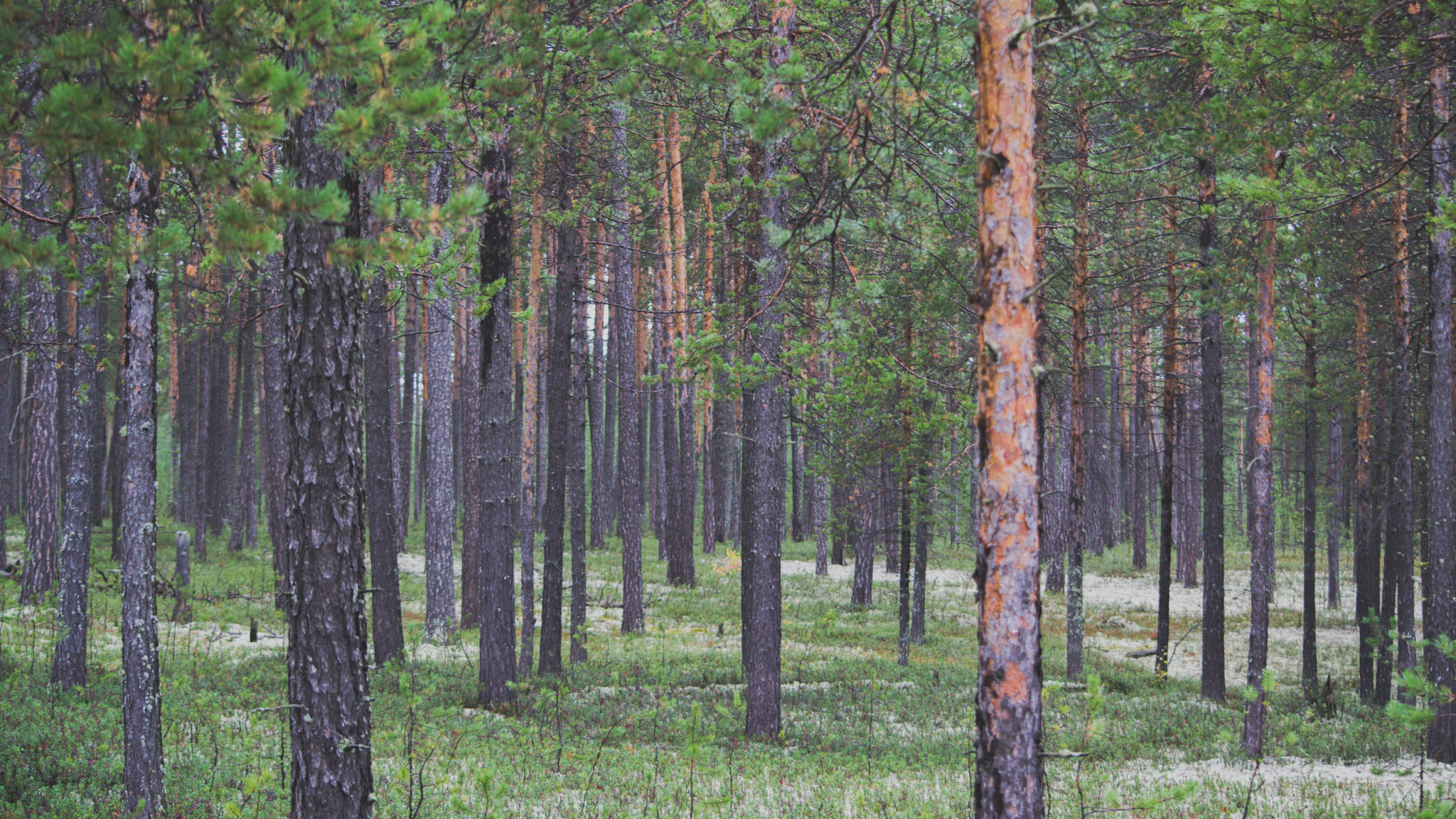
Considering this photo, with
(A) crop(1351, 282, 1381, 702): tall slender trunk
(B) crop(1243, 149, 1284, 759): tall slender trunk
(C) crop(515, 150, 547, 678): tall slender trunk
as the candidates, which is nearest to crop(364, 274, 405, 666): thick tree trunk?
(C) crop(515, 150, 547, 678): tall slender trunk

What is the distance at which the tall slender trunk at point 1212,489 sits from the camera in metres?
12.9

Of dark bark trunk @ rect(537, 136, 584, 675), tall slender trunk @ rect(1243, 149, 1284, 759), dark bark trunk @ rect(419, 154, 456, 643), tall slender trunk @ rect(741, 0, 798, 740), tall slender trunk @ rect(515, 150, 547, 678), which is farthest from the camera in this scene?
dark bark trunk @ rect(419, 154, 456, 643)

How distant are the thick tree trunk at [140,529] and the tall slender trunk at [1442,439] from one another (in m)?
11.3

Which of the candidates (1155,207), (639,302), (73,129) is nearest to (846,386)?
(1155,207)

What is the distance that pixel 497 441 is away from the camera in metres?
9.91

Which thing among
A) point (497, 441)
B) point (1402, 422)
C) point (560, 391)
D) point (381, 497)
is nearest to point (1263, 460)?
point (1402, 422)

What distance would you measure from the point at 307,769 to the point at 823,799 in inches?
163

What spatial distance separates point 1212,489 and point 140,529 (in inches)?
536

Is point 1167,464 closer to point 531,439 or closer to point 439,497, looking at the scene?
point 531,439

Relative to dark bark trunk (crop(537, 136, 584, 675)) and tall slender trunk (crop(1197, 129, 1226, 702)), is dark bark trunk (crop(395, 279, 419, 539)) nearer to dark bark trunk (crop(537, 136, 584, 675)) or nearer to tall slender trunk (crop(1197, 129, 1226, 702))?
dark bark trunk (crop(537, 136, 584, 675))

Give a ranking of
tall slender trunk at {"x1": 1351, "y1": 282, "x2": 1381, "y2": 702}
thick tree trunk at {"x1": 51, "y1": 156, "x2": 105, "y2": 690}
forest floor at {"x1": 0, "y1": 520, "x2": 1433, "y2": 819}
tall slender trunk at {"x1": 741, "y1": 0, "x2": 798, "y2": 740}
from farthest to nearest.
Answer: tall slender trunk at {"x1": 1351, "y1": 282, "x2": 1381, "y2": 702} → tall slender trunk at {"x1": 741, "y1": 0, "x2": 798, "y2": 740} → thick tree trunk at {"x1": 51, "y1": 156, "x2": 105, "y2": 690} → forest floor at {"x1": 0, "y1": 520, "x2": 1433, "y2": 819}

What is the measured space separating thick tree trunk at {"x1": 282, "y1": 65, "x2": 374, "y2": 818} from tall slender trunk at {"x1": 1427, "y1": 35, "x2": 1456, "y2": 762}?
9932 mm

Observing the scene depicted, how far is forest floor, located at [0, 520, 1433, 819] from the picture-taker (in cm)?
666

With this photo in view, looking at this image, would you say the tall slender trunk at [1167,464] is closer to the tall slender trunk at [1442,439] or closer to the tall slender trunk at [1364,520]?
the tall slender trunk at [1364,520]
